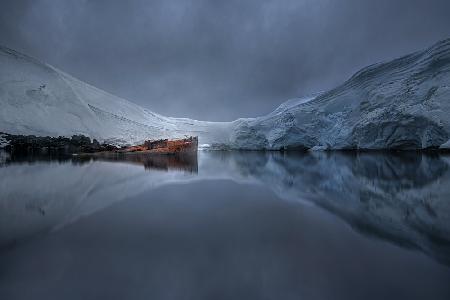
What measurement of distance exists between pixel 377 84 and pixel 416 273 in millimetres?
12100

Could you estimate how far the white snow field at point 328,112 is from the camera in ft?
27.9

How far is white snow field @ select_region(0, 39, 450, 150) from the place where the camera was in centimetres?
851

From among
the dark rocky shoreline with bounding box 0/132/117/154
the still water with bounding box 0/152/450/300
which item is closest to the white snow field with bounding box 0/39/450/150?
the dark rocky shoreline with bounding box 0/132/117/154

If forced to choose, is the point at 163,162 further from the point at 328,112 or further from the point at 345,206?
the point at 328,112

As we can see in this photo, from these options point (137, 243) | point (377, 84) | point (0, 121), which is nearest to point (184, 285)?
point (137, 243)

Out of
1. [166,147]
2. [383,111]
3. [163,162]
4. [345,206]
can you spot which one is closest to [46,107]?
[166,147]

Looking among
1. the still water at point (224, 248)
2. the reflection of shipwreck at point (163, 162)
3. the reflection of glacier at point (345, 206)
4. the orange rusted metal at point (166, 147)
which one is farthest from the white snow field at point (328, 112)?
the still water at point (224, 248)

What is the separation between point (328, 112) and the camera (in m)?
13.0

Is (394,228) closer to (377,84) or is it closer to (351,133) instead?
(351,133)

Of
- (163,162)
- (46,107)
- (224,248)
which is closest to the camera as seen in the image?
(224,248)

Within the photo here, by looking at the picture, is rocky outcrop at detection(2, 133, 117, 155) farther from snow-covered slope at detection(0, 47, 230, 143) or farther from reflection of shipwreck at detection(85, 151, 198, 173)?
reflection of shipwreck at detection(85, 151, 198, 173)

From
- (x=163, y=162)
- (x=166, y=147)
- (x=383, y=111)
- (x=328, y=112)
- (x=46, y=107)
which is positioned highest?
(x=46, y=107)

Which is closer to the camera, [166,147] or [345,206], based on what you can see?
[345,206]

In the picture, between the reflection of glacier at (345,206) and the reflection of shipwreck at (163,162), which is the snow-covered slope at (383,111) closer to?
the reflection of shipwreck at (163,162)
